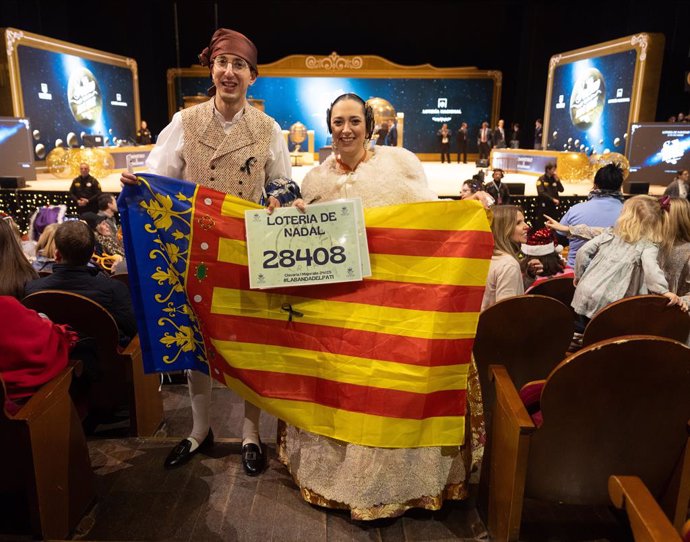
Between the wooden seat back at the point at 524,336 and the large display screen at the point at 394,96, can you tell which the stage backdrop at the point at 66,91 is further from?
the wooden seat back at the point at 524,336

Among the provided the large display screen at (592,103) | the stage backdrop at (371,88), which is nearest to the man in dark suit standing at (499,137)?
the large display screen at (592,103)

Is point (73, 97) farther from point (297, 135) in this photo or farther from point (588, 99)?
point (588, 99)

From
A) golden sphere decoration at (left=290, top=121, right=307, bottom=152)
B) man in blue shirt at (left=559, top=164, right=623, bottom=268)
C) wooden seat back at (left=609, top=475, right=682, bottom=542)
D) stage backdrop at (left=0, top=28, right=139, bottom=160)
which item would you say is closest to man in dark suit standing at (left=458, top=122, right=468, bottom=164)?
golden sphere decoration at (left=290, top=121, right=307, bottom=152)

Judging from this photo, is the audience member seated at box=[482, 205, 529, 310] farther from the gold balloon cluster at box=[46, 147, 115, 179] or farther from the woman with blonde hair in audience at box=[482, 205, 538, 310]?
the gold balloon cluster at box=[46, 147, 115, 179]

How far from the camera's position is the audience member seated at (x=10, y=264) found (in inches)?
87.0

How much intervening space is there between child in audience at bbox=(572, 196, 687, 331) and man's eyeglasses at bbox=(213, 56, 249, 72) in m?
2.00

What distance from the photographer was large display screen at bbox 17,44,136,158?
10703 mm

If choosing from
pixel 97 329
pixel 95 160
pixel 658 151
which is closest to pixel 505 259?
pixel 97 329

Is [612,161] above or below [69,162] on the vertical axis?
above

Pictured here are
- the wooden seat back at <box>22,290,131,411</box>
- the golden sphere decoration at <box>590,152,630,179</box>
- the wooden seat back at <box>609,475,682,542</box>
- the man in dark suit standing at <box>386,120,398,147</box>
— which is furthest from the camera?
the man in dark suit standing at <box>386,120,398,147</box>

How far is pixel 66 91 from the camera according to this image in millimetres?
11891

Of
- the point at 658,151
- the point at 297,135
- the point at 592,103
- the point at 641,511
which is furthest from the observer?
the point at 297,135

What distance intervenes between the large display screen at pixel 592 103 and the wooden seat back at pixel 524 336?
10763 millimetres

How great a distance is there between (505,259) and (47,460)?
2022mm
